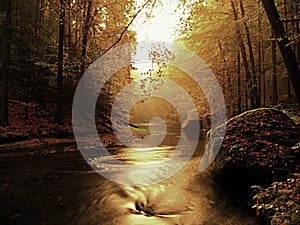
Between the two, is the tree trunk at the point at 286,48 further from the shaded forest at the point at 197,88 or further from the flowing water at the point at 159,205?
the flowing water at the point at 159,205

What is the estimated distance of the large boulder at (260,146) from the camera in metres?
6.62

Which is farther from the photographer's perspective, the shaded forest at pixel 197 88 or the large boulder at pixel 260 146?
the large boulder at pixel 260 146

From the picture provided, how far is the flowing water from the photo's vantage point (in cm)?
497

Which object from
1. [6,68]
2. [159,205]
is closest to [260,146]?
[159,205]

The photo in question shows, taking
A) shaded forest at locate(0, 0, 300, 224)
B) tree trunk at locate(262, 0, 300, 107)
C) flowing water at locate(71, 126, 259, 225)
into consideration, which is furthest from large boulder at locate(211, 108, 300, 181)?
tree trunk at locate(262, 0, 300, 107)

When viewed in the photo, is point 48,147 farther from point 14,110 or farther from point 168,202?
point 168,202

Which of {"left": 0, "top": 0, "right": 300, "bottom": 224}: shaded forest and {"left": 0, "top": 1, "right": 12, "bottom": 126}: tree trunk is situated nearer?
{"left": 0, "top": 0, "right": 300, "bottom": 224}: shaded forest

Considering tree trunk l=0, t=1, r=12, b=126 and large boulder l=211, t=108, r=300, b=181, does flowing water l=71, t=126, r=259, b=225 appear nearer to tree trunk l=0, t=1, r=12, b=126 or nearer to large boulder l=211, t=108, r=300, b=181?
large boulder l=211, t=108, r=300, b=181

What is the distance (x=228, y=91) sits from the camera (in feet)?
69.9

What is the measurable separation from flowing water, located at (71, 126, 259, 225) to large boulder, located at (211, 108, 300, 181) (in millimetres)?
1067

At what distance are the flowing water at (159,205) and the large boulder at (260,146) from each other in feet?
3.50

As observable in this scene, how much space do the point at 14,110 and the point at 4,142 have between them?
4.34 meters

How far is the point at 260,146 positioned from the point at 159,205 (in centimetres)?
361

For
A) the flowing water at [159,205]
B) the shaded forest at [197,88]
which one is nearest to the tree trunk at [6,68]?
the shaded forest at [197,88]
